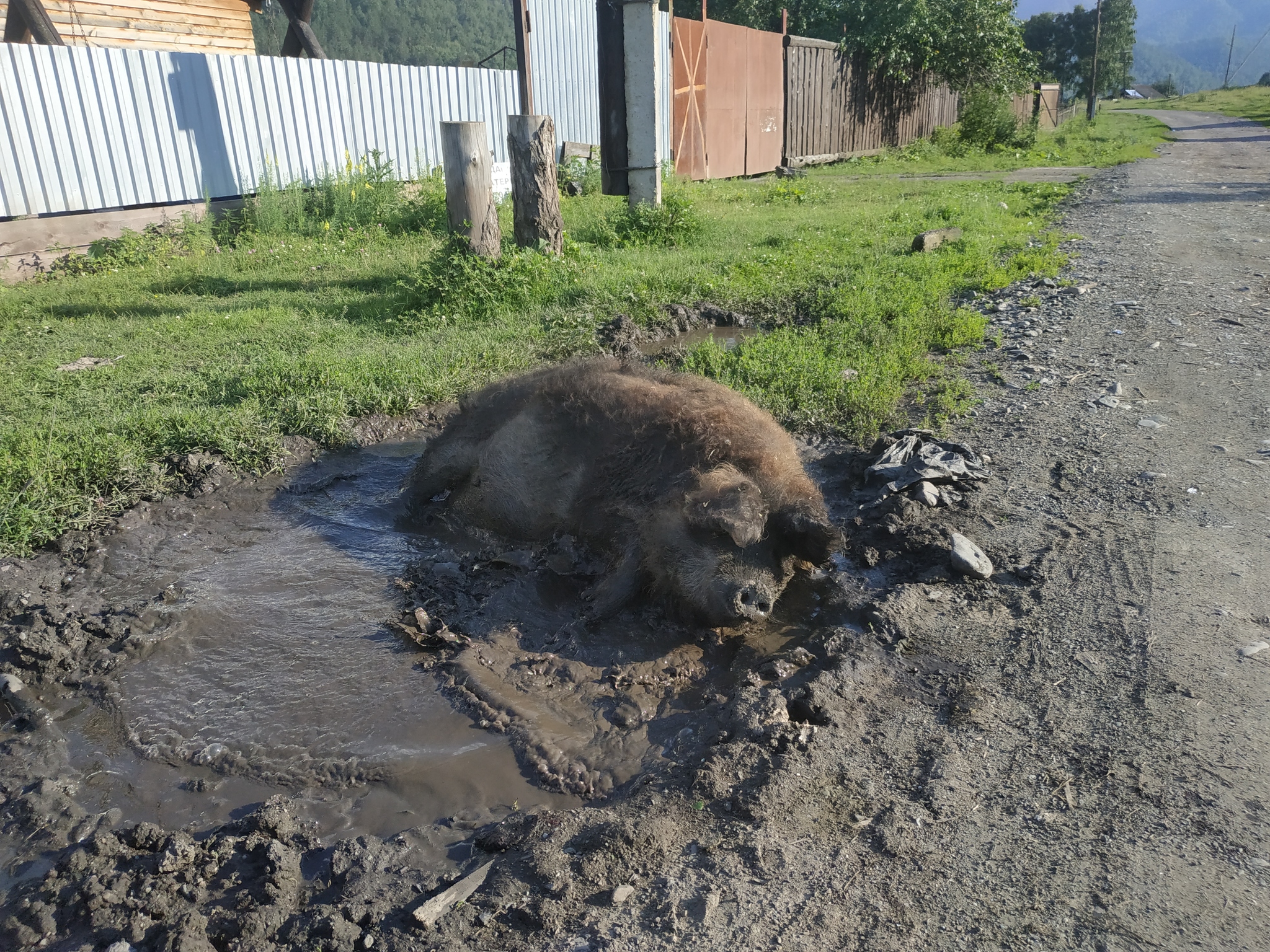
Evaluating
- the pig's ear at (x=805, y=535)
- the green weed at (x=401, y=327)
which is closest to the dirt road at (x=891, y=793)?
the pig's ear at (x=805, y=535)

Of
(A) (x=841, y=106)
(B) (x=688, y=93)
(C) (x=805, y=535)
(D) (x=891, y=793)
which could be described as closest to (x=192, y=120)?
(B) (x=688, y=93)

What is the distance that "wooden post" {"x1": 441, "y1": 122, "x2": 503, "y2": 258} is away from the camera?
8445 millimetres

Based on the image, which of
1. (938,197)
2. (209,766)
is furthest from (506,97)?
(209,766)

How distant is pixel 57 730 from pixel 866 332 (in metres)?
6.05

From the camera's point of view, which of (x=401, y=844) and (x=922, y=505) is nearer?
(x=401, y=844)

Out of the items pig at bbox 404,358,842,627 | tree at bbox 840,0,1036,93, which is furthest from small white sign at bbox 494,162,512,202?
tree at bbox 840,0,1036,93

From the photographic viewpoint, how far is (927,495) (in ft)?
14.8

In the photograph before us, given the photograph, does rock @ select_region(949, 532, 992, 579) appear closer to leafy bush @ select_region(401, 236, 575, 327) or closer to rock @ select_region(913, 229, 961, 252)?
leafy bush @ select_region(401, 236, 575, 327)

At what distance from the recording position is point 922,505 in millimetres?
4453

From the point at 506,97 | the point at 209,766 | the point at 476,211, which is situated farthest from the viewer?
the point at 506,97

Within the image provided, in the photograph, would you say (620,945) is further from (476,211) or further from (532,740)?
(476,211)

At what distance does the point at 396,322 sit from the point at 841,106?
18613 millimetres

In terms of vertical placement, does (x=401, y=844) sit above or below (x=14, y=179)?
below

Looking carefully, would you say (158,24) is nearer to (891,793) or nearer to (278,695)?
(278,695)
